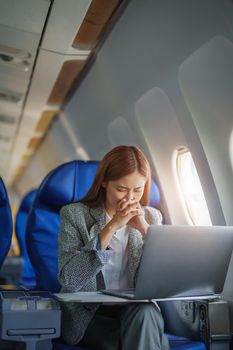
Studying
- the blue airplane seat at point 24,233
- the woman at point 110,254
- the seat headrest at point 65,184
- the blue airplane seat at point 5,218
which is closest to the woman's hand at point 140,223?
the woman at point 110,254

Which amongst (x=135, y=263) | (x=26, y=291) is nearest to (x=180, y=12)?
(x=135, y=263)

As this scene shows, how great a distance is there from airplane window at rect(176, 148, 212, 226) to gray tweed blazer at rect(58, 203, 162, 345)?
4.03ft

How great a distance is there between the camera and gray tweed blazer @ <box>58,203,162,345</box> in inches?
84.3

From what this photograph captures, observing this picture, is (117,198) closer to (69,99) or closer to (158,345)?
(158,345)

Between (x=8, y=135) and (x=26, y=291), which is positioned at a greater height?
(x=8, y=135)

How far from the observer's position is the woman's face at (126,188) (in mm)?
2391

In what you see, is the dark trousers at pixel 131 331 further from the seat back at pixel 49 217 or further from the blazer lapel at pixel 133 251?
the seat back at pixel 49 217

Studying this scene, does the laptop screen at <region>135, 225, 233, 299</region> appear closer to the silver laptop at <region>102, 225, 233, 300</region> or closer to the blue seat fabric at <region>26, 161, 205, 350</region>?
the silver laptop at <region>102, 225, 233, 300</region>

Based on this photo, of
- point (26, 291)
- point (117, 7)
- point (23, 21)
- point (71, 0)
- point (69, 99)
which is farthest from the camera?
point (69, 99)

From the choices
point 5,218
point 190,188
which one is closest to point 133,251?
point 5,218

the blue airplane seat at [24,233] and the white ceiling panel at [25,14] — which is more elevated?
the white ceiling panel at [25,14]

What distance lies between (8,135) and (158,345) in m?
5.49

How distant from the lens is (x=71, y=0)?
2707 mm

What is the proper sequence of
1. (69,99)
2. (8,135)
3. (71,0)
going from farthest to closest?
1. (8,135)
2. (69,99)
3. (71,0)
